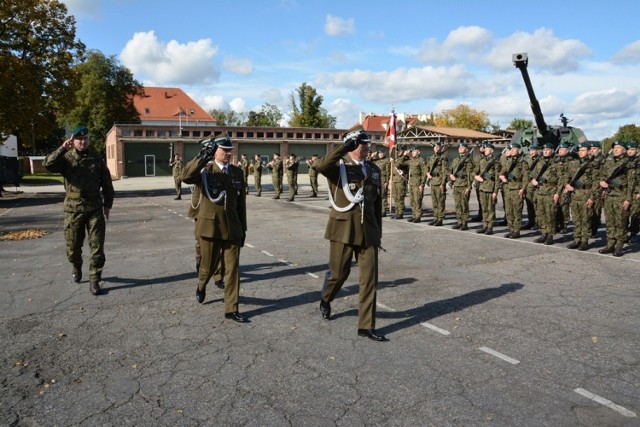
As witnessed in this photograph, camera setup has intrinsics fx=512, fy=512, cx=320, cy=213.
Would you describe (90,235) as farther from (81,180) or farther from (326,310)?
(326,310)

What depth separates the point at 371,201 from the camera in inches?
206

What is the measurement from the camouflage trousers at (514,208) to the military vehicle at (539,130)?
469 centimetres

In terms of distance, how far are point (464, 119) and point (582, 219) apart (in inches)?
3253

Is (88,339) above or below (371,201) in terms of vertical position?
below

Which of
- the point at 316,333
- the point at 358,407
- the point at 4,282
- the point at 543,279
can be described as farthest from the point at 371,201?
the point at 4,282

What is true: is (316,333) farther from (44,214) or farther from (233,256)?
(44,214)

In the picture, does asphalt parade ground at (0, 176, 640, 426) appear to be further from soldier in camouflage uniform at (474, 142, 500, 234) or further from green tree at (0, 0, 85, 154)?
green tree at (0, 0, 85, 154)

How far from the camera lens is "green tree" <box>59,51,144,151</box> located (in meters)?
59.4

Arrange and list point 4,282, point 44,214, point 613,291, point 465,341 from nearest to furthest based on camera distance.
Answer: point 465,341, point 613,291, point 4,282, point 44,214

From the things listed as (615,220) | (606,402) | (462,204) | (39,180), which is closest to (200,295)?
(606,402)

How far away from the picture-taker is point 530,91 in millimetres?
15484

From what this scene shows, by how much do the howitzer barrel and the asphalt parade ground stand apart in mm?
7471

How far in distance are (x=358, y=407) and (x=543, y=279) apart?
4767 mm

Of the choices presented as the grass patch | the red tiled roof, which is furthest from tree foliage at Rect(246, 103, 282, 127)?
the grass patch
